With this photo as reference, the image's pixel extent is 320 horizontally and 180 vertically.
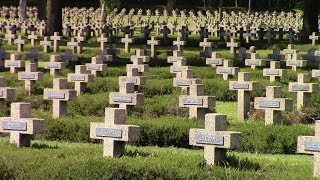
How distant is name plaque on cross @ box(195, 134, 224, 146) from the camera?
1039 centimetres

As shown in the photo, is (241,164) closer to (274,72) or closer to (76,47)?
(274,72)

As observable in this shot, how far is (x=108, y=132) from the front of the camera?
11.0 meters

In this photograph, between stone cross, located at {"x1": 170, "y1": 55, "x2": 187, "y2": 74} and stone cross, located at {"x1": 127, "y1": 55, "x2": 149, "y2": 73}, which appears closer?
stone cross, located at {"x1": 127, "y1": 55, "x2": 149, "y2": 73}

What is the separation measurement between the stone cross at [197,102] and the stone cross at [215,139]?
4123 millimetres

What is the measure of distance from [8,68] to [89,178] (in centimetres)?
1584

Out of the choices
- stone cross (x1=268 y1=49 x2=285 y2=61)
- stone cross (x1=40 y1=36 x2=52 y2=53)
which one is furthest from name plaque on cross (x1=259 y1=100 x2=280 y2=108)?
stone cross (x1=40 y1=36 x2=52 y2=53)

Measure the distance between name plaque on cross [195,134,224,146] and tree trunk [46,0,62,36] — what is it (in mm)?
24094

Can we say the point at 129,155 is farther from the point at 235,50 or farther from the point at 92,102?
the point at 235,50

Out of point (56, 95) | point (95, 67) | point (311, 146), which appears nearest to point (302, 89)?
point (56, 95)

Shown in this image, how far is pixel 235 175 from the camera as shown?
9.60 m

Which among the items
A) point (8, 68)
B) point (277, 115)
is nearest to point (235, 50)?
point (8, 68)

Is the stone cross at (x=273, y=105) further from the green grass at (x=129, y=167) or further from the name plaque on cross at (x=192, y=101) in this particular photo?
the green grass at (x=129, y=167)

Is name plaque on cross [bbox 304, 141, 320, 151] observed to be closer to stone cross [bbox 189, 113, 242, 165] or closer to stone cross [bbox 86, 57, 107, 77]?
stone cross [bbox 189, 113, 242, 165]

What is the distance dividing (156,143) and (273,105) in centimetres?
234
